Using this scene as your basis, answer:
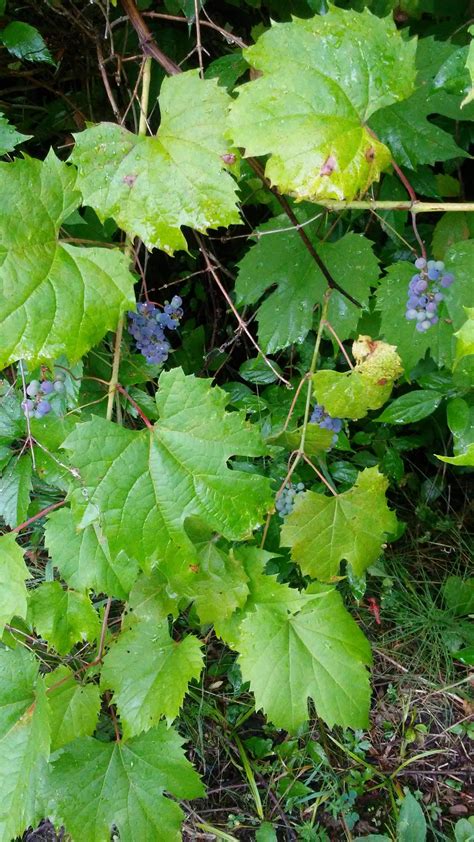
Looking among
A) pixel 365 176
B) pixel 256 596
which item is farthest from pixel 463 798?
pixel 365 176

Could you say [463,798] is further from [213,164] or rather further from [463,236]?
[213,164]

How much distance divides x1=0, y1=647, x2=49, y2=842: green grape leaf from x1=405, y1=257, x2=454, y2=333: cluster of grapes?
1046 millimetres

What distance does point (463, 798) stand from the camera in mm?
1952

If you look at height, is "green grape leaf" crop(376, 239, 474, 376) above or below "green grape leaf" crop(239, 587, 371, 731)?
above

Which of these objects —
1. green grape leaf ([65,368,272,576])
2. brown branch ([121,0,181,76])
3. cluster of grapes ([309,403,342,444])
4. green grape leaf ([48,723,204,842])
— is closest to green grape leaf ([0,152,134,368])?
green grape leaf ([65,368,272,576])

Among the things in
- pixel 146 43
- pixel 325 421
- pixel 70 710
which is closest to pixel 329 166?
pixel 146 43

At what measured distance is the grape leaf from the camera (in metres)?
1.30

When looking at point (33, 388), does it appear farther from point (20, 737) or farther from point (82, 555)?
point (20, 737)

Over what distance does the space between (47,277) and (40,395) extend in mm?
266

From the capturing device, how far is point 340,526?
1331mm

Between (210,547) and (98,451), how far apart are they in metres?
0.39

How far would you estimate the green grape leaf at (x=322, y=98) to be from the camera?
0.90 meters

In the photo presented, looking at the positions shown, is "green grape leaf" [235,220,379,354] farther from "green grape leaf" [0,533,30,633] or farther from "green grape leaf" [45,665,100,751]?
"green grape leaf" [45,665,100,751]

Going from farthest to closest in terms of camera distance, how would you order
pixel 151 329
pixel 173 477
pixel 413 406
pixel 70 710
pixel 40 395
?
pixel 413 406
pixel 70 710
pixel 151 329
pixel 40 395
pixel 173 477
